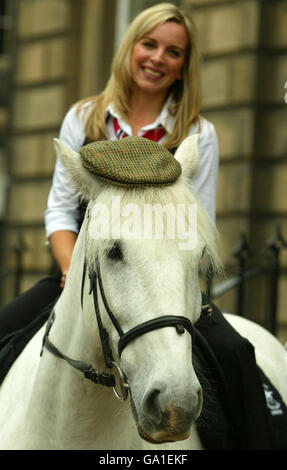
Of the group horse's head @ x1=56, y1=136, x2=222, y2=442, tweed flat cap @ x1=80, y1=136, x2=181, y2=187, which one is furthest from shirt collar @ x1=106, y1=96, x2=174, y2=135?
horse's head @ x1=56, y1=136, x2=222, y2=442

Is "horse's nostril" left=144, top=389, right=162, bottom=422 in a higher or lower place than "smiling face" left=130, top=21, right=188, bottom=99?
lower

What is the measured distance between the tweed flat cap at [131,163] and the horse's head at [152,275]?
Result: 0.03 m

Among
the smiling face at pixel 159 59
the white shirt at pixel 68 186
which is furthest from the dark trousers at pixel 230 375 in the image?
the smiling face at pixel 159 59

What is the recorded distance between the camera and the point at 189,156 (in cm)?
357

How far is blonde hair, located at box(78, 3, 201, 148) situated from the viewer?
173 inches

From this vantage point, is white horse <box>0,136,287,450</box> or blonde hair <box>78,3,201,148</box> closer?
white horse <box>0,136,287,450</box>

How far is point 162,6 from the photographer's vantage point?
15.3 feet

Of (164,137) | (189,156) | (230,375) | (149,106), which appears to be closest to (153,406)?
(189,156)

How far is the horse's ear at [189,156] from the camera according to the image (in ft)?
11.6

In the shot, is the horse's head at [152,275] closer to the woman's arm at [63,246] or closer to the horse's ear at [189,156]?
the horse's ear at [189,156]

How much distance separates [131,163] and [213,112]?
9177 millimetres

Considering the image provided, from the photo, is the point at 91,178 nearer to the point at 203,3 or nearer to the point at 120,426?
the point at 120,426

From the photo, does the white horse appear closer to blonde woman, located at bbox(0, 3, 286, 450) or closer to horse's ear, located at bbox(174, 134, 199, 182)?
horse's ear, located at bbox(174, 134, 199, 182)

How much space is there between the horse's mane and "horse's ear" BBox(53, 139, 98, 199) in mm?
48
